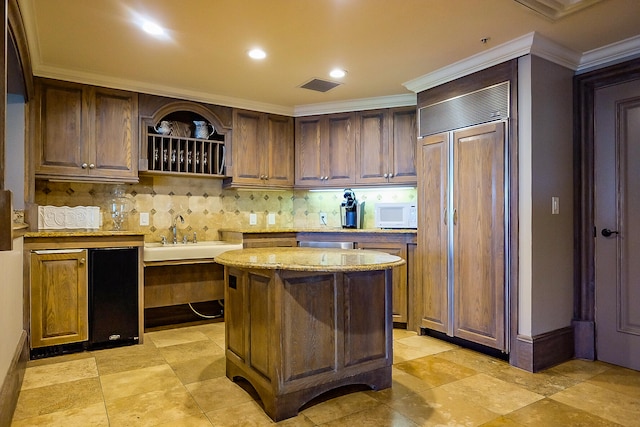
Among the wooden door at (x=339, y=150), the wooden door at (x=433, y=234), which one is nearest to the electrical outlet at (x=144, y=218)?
the wooden door at (x=339, y=150)

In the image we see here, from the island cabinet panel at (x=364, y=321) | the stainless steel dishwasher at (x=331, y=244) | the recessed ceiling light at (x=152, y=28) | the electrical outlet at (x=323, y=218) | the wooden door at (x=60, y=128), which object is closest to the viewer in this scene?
the island cabinet panel at (x=364, y=321)

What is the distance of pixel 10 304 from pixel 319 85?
286cm

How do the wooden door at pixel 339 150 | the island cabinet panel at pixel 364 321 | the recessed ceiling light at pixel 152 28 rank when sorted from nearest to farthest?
1. the island cabinet panel at pixel 364 321
2. the recessed ceiling light at pixel 152 28
3. the wooden door at pixel 339 150

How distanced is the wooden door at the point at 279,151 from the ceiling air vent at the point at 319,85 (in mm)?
739

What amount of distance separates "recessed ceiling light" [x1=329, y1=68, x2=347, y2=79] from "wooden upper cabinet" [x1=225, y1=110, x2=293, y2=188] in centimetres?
113

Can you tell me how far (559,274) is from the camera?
2938mm

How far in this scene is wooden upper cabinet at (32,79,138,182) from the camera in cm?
327

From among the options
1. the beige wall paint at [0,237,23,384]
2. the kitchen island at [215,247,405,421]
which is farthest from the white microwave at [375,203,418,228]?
the beige wall paint at [0,237,23,384]

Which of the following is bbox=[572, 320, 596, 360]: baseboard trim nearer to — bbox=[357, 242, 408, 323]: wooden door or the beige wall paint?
bbox=[357, 242, 408, 323]: wooden door

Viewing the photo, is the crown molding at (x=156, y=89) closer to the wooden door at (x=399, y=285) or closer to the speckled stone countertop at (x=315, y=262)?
the wooden door at (x=399, y=285)

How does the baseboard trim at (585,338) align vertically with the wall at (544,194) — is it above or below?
below

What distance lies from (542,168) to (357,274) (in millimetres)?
1617

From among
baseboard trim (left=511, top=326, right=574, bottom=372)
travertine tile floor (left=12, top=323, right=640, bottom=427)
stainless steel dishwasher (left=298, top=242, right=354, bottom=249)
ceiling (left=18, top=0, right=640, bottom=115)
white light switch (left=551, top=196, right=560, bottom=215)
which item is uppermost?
ceiling (left=18, top=0, right=640, bottom=115)

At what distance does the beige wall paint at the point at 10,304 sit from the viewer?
1939 mm
